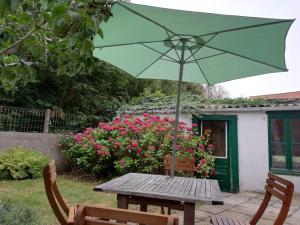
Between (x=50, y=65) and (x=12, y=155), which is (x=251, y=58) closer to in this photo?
(x=12, y=155)

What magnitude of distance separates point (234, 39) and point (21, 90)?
10433 millimetres

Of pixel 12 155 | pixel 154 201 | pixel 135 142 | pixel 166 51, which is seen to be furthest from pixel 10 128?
pixel 154 201

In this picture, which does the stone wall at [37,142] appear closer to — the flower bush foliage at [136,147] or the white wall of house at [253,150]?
the flower bush foliage at [136,147]

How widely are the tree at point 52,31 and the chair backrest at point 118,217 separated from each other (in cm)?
83

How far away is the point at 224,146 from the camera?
28.3 feet

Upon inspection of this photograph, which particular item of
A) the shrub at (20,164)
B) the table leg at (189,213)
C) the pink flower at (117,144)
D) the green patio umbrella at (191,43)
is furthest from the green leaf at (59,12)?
the shrub at (20,164)

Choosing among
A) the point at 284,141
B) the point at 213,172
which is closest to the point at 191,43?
the point at 213,172

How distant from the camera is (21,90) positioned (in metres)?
11.6

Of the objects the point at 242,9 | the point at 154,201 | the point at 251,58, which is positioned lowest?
the point at 154,201

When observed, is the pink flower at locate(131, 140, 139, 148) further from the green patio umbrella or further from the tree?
the tree

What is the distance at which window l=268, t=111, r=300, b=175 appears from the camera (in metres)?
7.96

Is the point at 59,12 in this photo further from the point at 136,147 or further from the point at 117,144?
the point at 117,144

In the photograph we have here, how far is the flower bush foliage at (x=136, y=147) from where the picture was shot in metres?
7.54

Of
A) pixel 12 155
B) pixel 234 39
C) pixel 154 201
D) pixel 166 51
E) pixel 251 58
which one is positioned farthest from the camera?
pixel 12 155
